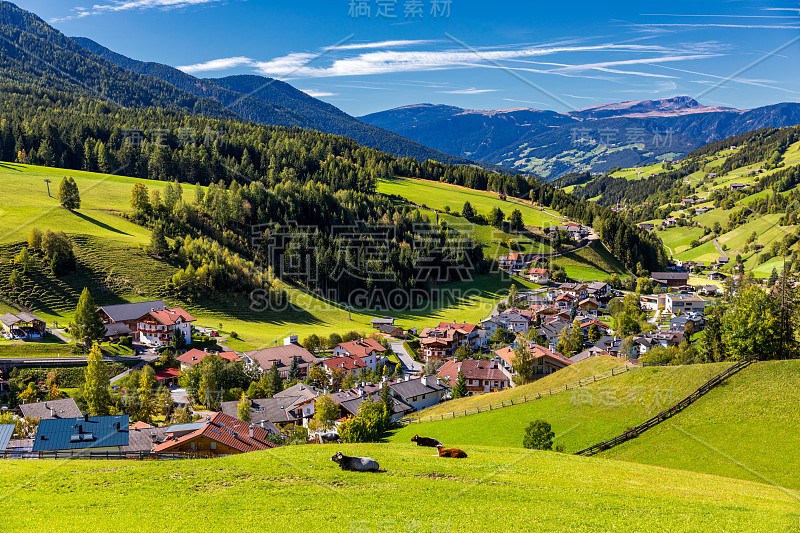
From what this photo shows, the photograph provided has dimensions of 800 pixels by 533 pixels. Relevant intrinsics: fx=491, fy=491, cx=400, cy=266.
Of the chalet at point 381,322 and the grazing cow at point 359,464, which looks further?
the chalet at point 381,322

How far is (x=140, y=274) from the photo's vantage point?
277 ft

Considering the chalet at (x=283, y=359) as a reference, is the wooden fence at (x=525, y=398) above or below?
above

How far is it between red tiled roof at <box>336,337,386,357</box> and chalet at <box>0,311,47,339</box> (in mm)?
40061

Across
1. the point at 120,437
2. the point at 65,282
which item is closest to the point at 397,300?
the point at 65,282

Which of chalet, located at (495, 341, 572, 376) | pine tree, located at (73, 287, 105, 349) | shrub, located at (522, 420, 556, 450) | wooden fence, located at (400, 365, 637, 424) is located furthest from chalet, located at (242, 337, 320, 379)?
shrub, located at (522, 420, 556, 450)

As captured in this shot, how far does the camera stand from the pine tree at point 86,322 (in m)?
63.4

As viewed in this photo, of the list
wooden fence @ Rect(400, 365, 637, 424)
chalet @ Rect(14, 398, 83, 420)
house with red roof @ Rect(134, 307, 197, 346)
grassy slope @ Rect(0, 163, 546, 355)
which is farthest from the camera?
grassy slope @ Rect(0, 163, 546, 355)

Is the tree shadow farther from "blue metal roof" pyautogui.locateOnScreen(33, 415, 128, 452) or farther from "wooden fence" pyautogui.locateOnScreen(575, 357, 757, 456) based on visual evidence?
"wooden fence" pyautogui.locateOnScreen(575, 357, 757, 456)

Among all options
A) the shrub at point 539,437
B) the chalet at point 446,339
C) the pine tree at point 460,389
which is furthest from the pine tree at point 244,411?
the chalet at point 446,339

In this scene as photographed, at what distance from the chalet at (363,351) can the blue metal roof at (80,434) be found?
135ft

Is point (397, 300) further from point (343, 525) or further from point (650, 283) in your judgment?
point (343, 525)

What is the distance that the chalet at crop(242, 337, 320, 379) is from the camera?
66.5 m

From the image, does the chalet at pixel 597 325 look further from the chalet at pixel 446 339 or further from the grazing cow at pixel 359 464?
the grazing cow at pixel 359 464

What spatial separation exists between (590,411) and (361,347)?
47.3 m
